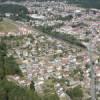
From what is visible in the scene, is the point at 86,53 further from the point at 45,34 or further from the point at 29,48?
the point at 45,34

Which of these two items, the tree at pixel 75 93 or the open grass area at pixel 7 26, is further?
the open grass area at pixel 7 26

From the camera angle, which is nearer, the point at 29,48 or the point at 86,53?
the point at 86,53

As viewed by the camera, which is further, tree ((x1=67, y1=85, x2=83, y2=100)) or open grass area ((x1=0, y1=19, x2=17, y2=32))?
open grass area ((x1=0, y1=19, x2=17, y2=32))

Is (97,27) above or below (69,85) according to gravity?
below

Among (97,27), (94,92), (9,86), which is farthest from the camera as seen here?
(97,27)

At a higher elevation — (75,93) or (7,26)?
(75,93)

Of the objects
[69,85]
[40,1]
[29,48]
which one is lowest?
[40,1]

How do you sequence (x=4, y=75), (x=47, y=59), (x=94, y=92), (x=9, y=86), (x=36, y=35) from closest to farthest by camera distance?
(x=9, y=86) → (x=94, y=92) → (x=4, y=75) → (x=47, y=59) → (x=36, y=35)

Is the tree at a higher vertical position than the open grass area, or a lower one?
higher

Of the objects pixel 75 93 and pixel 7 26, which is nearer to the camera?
pixel 75 93

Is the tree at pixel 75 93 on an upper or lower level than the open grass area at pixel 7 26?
upper

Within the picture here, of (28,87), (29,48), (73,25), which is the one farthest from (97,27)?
(28,87)
